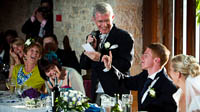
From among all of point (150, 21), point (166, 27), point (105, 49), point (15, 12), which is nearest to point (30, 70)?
point (105, 49)

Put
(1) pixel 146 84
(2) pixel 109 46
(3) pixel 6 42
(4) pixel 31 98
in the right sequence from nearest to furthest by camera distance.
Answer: (1) pixel 146 84 < (4) pixel 31 98 < (2) pixel 109 46 < (3) pixel 6 42

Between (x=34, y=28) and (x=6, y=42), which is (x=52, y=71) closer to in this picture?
(x=34, y=28)

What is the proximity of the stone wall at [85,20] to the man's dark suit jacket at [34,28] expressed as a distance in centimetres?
17

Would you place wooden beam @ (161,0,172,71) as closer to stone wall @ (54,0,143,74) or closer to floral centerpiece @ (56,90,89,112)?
stone wall @ (54,0,143,74)

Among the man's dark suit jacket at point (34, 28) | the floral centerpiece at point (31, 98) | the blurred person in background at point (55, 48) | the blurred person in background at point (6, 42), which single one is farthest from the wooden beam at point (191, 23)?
the blurred person in background at point (6, 42)

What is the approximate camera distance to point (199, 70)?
3840 mm

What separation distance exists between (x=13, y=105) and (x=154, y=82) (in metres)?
1.51

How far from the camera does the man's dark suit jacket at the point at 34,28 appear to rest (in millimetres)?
6901

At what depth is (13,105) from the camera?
3.88 m

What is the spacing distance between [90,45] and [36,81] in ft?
5.06

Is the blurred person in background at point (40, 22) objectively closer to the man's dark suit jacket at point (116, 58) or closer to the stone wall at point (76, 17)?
the stone wall at point (76, 17)

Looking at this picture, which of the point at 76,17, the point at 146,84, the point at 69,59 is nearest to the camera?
the point at 146,84

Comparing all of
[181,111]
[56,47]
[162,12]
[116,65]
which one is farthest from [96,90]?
[56,47]

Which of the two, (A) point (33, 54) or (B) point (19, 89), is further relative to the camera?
(A) point (33, 54)
